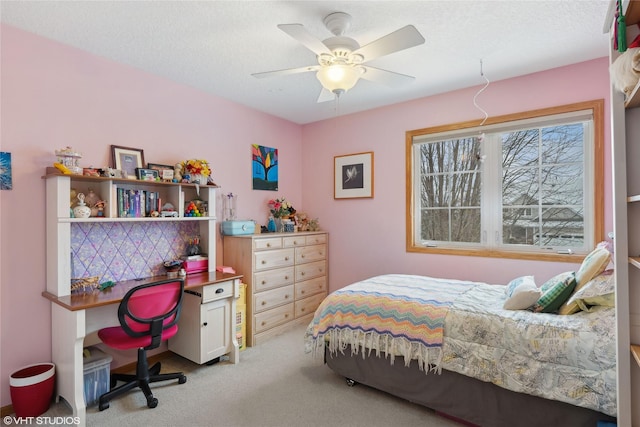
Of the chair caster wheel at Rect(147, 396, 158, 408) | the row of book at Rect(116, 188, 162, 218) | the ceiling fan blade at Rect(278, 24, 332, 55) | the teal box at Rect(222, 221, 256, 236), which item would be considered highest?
the ceiling fan blade at Rect(278, 24, 332, 55)

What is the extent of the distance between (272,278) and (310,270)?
68 cm

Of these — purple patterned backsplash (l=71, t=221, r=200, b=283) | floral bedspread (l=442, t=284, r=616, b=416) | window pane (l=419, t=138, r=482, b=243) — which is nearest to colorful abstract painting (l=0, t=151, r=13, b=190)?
purple patterned backsplash (l=71, t=221, r=200, b=283)

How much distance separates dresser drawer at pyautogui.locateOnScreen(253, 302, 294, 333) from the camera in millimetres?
3388

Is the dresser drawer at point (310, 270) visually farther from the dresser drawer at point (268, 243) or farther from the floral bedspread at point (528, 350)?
the floral bedspread at point (528, 350)

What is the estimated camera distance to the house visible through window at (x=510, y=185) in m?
2.85

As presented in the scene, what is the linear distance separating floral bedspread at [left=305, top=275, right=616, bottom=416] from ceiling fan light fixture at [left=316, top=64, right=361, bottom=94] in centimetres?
163

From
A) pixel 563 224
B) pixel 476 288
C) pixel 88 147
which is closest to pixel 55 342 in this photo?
pixel 88 147

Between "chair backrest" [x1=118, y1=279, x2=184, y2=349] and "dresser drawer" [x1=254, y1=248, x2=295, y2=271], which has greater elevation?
"dresser drawer" [x1=254, y1=248, x2=295, y2=271]

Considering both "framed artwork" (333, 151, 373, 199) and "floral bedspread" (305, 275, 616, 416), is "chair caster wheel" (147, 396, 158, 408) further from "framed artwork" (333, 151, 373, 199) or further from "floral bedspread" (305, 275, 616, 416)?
"framed artwork" (333, 151, 373, 199)

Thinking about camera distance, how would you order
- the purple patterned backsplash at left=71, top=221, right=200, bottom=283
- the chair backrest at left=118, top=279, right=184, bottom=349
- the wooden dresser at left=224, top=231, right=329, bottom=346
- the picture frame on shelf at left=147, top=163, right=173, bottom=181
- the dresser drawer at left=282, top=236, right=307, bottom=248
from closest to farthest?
the chair backrest at left=118, top=279, right=184, bottom=349
the purple patterned backsplash at left=71, top=221, right=200, bottom=283
the picture frame on shelf at left=147, top=163, right=173, bottom=181
the wooden dresser at left=224, top=231, right=329, bottom=346
the dresser drawer at left=282, top=236, right=307, bottom=248

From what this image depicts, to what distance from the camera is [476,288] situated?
264cm

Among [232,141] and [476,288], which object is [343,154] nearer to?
[232,141]

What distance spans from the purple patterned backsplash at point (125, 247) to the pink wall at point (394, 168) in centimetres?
192

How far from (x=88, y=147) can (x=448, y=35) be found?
9.57 ft
